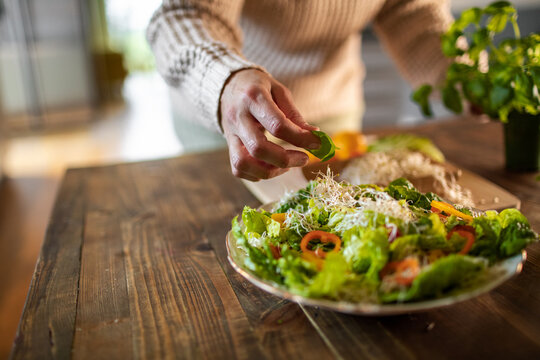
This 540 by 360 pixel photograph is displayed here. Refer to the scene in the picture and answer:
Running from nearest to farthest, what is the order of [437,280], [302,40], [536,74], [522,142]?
[437,280] → [536,74] → [522,142] → [302,40]

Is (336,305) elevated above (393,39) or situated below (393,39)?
below

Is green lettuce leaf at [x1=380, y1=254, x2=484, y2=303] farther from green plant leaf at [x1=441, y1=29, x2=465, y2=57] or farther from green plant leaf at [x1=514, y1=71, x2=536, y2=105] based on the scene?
Result: green plant leaf at [x1=441, y1=29, x2=465, y2=57]

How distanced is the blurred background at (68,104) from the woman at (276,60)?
2.52 ft

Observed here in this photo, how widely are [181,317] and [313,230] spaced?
0.25 metres

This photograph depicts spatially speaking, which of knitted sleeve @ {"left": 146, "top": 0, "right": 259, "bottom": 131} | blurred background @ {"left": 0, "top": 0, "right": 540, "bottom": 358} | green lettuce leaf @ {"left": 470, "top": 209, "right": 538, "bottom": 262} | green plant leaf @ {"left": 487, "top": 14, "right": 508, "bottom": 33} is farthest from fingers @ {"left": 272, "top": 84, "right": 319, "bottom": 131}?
blurred background @ {"left": 0, "top": 0, "right": 540, "bottom": 358}

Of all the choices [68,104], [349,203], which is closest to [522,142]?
[349,203]

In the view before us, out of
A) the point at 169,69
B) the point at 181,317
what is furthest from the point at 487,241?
the point at 169,69

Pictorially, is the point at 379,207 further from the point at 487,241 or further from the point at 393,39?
the point at 393,39

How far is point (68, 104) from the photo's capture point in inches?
245

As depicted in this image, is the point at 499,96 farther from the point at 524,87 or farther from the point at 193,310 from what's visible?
the point at 193,310

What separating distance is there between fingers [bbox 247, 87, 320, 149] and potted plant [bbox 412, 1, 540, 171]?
0.52 meters

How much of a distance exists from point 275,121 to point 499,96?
0.59m

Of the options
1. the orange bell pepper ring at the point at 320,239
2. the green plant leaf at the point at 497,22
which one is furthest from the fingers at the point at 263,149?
the green plant leaf at the point at 497,22

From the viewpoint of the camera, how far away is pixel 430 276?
23.0 inches
